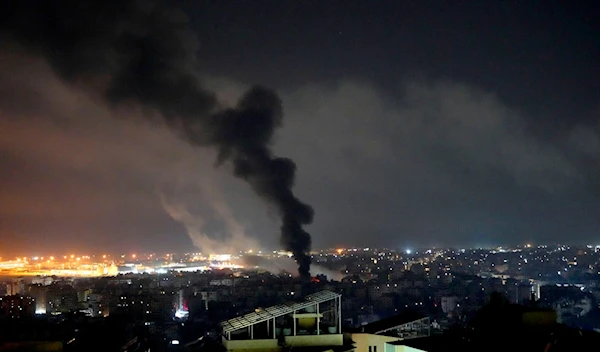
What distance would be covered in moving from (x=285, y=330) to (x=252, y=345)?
644 millimetres

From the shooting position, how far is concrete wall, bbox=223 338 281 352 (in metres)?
10.0

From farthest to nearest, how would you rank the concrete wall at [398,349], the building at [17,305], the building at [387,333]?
the building at [17,305] < the building at [387,333] < the concrete wall at [398,349]

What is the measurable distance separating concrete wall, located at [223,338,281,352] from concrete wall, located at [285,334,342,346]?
0.25 m

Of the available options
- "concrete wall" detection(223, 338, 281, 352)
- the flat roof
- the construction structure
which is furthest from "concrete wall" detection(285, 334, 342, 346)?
the flat roof

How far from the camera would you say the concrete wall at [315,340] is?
10.2m

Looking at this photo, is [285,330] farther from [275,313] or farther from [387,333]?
[387,333]

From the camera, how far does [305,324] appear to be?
10.6 meters

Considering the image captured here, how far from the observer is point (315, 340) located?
10375mm

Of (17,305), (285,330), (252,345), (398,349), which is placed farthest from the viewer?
(17,305)

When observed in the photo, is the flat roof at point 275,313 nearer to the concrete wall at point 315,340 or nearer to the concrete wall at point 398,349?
the concrete wall at point 315,340

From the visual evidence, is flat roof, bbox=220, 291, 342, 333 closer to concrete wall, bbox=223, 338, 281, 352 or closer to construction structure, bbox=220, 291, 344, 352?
construction structure, bbox=220, 291, 344, 352

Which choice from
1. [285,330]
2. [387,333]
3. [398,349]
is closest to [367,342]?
[387,333]

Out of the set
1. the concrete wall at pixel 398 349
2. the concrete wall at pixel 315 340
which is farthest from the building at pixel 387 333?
the concrete wall at pixel 398 349

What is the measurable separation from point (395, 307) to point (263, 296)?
8025 mm
